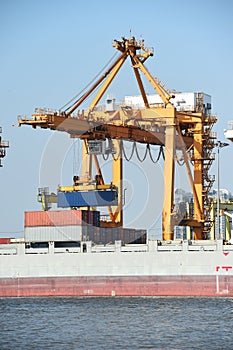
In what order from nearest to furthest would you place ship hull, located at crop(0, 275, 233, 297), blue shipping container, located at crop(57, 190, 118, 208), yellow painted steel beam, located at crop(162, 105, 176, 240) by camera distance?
ship hull, located at crop(0, 275, 233, 297)
blue shipping container, located at crop(57, 190, 118, 208)
yellow painted steel beam, located at crop(162, 105, 176, 240)

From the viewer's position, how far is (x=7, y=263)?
69500mm

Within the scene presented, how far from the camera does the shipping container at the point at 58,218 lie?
68750mm

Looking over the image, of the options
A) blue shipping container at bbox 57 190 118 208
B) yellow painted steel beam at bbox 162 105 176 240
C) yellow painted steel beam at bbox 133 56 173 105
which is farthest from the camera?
yellow painted steel beam at bbox 133 56 173 105

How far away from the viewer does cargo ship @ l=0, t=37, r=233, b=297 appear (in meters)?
64.9

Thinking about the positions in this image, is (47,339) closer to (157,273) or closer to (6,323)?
(6,323)

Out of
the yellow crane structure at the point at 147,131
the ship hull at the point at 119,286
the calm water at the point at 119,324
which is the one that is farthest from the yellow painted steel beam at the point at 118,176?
the calm water at the point at 119,324

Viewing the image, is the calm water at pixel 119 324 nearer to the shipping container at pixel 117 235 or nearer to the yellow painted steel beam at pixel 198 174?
the shipping container at pixel 117 235

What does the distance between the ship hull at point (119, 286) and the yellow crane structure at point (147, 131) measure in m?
7.02

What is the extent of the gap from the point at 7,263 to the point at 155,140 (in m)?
16.3

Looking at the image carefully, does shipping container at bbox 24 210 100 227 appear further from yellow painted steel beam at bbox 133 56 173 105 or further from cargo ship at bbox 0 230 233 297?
yellow painted steel beam at bbox 133 56 173 105

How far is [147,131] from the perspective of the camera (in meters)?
72.6

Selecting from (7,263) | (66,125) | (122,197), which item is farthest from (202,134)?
(7,263)

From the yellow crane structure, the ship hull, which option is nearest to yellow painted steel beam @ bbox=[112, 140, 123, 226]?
the yellow crane structure

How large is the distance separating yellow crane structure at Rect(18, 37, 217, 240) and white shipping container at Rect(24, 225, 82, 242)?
3.75m
